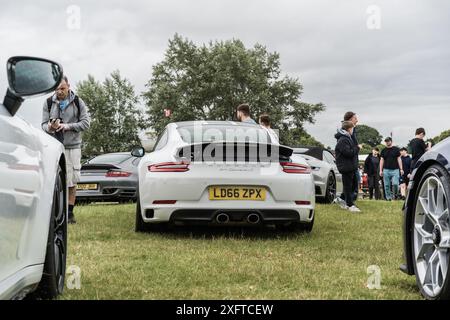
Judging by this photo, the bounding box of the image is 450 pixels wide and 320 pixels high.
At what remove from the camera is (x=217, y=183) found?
629 centimetres

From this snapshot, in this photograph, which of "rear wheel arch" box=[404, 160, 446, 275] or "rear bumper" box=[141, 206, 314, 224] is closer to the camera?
"rear wheel arch" box=[404, 160, 446, 275]

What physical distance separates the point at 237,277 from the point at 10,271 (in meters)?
2.10

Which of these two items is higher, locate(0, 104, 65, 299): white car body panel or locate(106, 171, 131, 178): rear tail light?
locate(0, 104, 65, 299): white car body panel

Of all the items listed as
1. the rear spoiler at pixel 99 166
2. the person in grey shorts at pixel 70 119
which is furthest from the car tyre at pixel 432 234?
the rear spoiler at pixel 99 166

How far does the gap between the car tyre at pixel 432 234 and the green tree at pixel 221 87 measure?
44046 millimetres

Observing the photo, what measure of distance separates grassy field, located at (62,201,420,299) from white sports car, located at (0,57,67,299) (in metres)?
0.85

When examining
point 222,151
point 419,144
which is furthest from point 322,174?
point 222,151

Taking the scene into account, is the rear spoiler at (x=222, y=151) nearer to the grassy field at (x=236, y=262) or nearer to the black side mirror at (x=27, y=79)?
the grassy field at (x=236, y=262)

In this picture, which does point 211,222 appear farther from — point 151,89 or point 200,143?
point 151,89

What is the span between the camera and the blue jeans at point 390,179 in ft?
56.6

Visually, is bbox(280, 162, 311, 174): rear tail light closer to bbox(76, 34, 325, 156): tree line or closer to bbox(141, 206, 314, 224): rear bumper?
bbox(141, 206, 314, 224): rear bumper

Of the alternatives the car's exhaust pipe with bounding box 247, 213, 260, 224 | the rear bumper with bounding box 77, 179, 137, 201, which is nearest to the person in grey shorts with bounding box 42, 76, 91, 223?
the car's exhaust pipe with bounding box 247, 213, 260, 224

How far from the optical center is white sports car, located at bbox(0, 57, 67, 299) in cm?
237

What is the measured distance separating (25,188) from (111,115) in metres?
60.0
